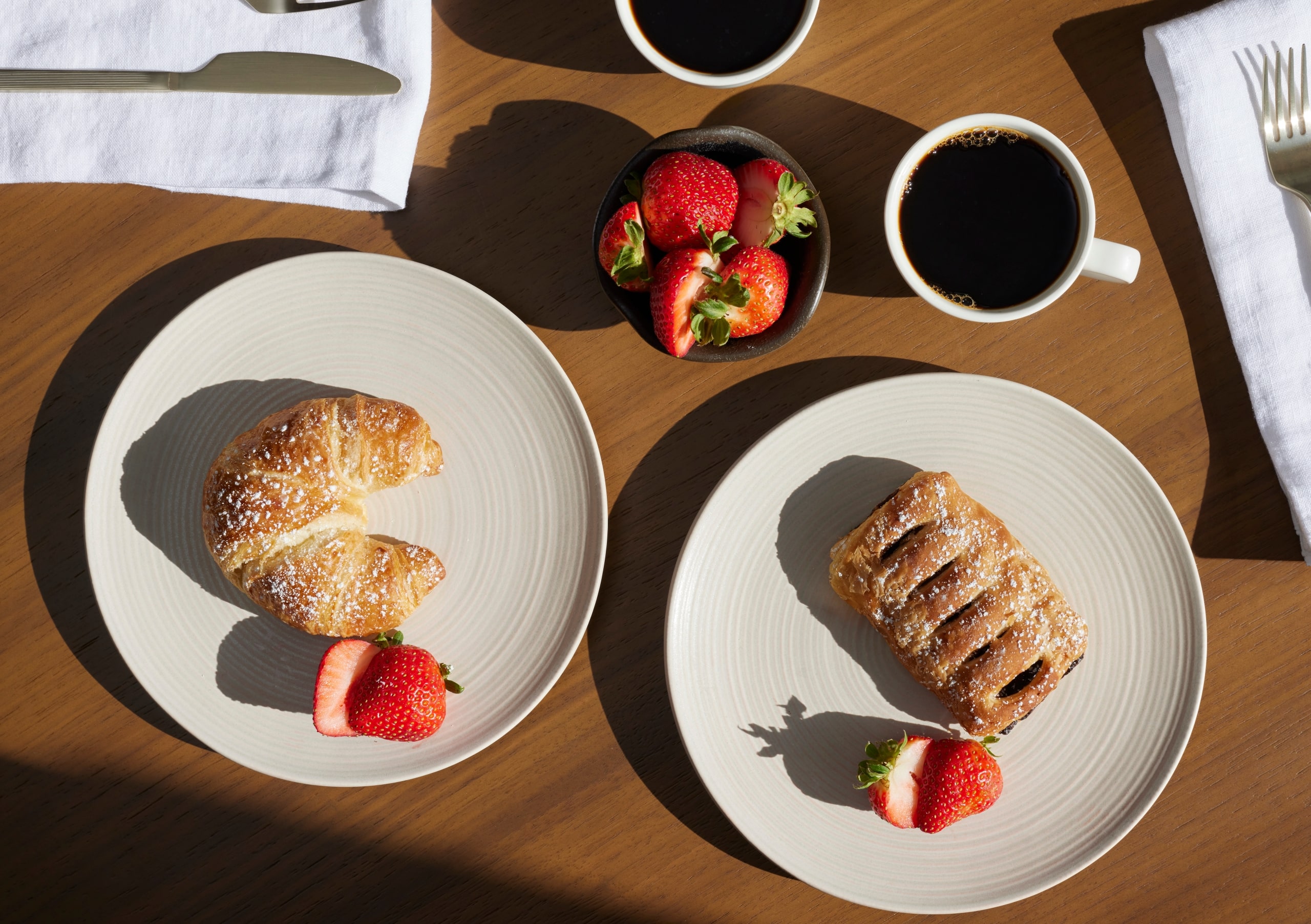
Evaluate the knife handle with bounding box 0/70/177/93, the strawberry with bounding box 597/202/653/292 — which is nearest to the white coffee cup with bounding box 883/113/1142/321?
the strawberry with bounding box 597/202/653/292

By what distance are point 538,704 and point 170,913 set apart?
774 millimetres

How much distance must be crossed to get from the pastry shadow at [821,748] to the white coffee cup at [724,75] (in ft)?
3.29

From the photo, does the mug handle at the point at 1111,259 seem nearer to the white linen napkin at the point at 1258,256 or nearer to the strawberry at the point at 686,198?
the white linen napkin at the point at 1258,256

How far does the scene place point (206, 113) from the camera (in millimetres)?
1366

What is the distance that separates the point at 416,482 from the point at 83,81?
2.86 feet

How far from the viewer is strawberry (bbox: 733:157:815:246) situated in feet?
3.94

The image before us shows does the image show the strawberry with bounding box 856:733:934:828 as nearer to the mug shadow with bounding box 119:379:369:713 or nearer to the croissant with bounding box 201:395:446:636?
the croissant with bounding box 201:395:446:636

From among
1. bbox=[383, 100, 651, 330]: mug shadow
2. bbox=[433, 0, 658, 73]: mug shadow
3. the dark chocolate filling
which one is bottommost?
the dark chocolate filling

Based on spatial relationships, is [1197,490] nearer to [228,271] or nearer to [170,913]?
[228,271]

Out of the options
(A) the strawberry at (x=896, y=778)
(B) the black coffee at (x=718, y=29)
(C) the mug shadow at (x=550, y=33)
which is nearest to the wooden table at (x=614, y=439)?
(C) the mug shadow at (x=550, y=33)

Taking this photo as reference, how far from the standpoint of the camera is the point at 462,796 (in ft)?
4.71

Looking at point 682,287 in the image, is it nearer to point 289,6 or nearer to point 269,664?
point 289,6

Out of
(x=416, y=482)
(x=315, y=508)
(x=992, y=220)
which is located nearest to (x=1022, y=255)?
(x=992, y=220)

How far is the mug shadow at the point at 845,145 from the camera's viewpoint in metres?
1.37
